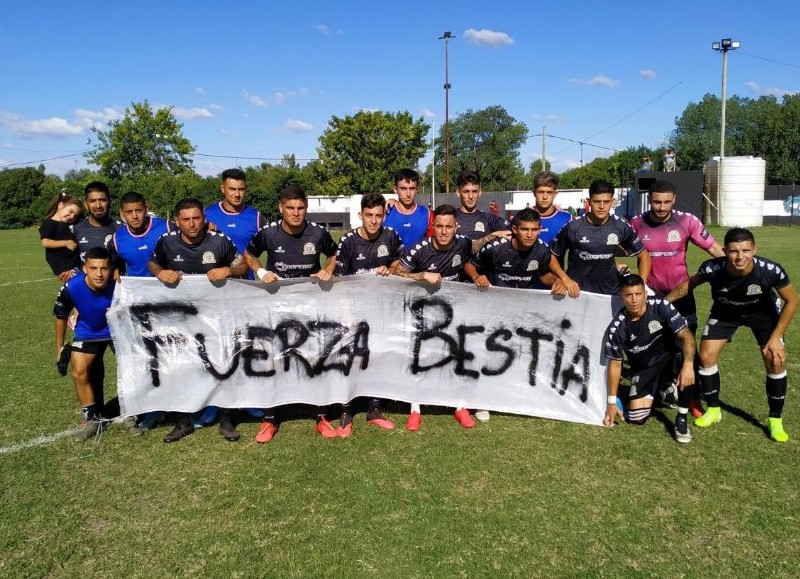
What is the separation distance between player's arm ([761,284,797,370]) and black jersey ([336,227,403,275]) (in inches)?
131

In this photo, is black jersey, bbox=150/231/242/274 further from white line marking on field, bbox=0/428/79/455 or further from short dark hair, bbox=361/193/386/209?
white line marking on field, bbox=0/428/79/455

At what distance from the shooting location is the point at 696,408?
211 inches

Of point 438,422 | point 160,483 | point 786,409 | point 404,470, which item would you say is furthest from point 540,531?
point 786,409

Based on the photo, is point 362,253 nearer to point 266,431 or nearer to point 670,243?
point 266,431

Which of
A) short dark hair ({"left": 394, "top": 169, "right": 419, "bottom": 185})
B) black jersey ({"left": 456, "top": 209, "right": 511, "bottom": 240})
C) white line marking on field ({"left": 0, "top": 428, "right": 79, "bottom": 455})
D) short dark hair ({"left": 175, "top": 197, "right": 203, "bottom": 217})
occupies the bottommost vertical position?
white line marking on field ({"left": 0, "top": 428, "right": 79, "bottom": 455})

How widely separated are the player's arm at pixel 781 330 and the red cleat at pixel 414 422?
3.01m

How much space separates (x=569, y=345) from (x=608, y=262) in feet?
3.02

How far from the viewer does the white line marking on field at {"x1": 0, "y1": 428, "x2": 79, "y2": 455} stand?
185 inches

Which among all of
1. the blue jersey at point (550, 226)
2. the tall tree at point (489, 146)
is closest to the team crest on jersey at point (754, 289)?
the blue jersey at point (550, 226)

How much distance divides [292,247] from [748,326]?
4.09 m

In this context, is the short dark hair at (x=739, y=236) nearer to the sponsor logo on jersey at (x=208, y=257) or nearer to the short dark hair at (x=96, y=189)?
the sponsor logo on jersey at (x=208, y=257)

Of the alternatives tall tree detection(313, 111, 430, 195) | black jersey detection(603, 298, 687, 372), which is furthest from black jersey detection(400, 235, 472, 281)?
tall tree detection(313, 111, 430, 195)

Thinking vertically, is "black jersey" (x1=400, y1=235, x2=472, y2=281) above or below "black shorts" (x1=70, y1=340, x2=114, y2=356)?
above

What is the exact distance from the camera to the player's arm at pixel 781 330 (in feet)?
15.1
